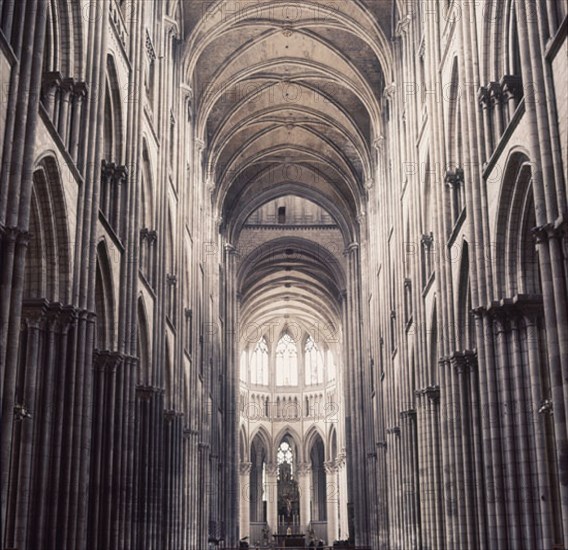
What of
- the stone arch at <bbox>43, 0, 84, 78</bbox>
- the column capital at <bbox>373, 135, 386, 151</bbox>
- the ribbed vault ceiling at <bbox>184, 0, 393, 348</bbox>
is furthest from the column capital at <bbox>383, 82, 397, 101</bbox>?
the stone arch at <bbox>43, 0, 84, 78</bbox>

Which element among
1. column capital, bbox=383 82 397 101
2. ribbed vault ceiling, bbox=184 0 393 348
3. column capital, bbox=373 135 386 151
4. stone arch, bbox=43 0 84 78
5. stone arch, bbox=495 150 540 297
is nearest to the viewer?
stone arch, bbox=495 150 540 297

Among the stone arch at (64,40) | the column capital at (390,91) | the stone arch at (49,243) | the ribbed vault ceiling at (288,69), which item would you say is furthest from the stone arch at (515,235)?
the ribbed vault ceiling at (288,69)

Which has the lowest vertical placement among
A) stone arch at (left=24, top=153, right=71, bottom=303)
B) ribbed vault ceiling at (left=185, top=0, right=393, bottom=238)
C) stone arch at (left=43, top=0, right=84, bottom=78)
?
stone arch at (left=24, top=153, right=71, bottom=303)

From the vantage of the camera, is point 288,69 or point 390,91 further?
point 288,69

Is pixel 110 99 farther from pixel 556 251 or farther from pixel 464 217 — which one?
pixel 556 251

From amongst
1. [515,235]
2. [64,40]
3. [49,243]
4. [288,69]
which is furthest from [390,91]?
[49,243]

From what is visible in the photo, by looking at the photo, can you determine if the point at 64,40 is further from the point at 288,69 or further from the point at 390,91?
the point at 288,69

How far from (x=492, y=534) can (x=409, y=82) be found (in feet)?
60.5

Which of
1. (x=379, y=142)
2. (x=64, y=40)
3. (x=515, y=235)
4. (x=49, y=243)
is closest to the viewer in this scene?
(x=515, y=235)

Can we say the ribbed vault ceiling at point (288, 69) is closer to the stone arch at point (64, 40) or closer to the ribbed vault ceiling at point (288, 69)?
the ribbed vault ceiling at point (288, 69)

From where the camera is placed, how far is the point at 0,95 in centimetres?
1398

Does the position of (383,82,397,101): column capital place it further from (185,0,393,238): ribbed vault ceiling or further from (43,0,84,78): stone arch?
(43,0,84,78): stone arch

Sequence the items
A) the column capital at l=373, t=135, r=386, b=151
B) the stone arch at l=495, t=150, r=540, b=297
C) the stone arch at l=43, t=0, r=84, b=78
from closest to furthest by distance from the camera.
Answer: the stone arch at l=495, t=150, r=540, b=297 → the stone arch at l=43, t=0, r=84, b=78 → the column capital at l=373, t=135, r=386, b=151

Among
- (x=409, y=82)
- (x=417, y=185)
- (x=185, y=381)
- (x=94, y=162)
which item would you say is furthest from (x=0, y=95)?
(x=185, y=381)
